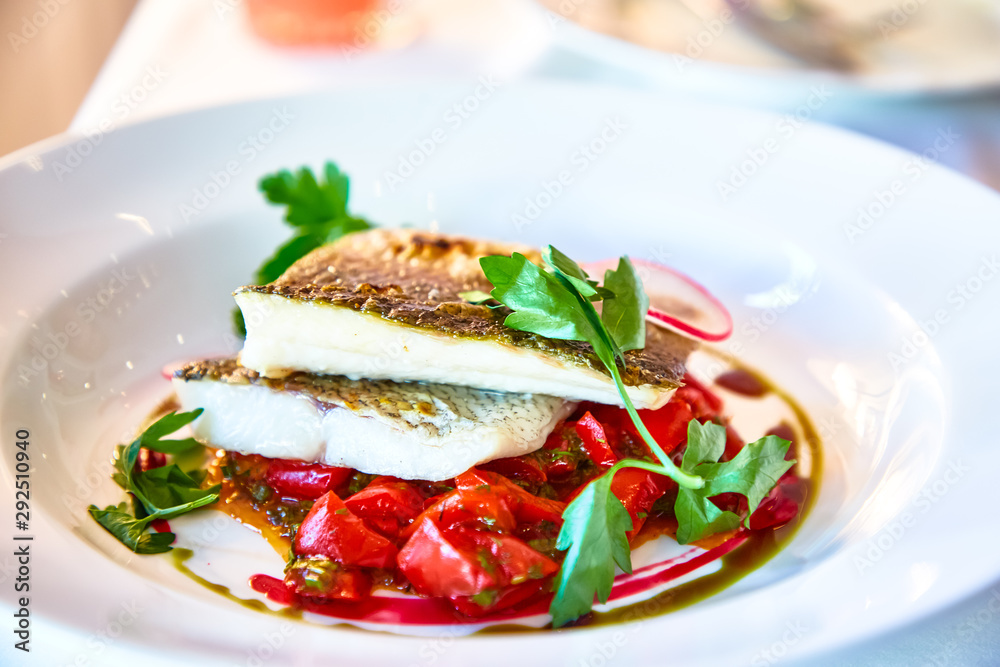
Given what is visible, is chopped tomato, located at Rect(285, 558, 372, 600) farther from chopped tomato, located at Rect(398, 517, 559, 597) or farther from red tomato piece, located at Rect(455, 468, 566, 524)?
red tomato piece, located at Rect(455, 468, 566, 524)

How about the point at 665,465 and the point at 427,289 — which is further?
the point at 427,289

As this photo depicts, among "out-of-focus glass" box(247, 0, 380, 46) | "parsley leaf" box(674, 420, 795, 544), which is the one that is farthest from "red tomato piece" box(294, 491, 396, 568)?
"out-of-focus glass" box(247, 0, 380, 46)

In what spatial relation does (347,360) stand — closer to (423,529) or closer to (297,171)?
(423,529)

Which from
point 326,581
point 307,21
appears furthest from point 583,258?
point 307,21

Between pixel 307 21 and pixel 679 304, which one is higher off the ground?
pixel 307 21

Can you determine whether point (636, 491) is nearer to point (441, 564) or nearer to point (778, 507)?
point (778, 507)
